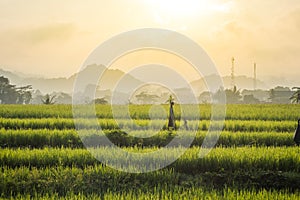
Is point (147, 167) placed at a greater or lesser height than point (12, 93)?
lesser

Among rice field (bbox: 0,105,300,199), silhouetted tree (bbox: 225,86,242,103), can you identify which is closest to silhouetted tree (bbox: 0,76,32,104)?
silhouetted tree (bbox: 225,86,242,103)

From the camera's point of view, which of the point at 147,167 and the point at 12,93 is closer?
the point at 147,167

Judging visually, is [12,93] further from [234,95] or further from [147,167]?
[147,167]

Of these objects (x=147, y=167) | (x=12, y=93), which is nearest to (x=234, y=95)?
(x=12, y=93)

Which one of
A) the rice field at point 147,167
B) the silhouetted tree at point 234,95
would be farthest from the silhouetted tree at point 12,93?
the rice field at point 147,167

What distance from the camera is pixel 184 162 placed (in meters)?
6.84

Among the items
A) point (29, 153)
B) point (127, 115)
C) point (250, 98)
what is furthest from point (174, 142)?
point (250, 98)

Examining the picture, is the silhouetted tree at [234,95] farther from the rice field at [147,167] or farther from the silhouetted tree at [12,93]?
the rice field at [147,167]

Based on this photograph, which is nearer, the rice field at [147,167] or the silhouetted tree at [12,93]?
the rice field at [147,167]

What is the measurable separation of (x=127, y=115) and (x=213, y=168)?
8811 mm

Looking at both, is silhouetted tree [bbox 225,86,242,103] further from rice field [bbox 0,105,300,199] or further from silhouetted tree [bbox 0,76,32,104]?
rice field [bbox 0,105,300,199]

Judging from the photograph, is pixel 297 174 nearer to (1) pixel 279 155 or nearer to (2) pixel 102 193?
(1) pixel 279 155

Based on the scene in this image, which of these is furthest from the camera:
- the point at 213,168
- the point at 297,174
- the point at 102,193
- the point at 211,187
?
the point at 213,168

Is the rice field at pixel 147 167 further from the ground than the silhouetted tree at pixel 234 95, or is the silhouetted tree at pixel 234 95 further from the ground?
the silhouetted tree at pixel 234 95
